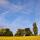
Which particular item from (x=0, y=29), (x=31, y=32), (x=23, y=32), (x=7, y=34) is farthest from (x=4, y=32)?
(x=31, y=32)

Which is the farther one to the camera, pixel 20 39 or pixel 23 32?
pixel 23 32

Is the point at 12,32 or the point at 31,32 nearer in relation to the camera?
the point at 12,32

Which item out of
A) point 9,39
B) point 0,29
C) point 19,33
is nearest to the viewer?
point 9,39

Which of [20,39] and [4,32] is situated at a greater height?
[4,32]

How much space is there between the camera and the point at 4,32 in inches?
314

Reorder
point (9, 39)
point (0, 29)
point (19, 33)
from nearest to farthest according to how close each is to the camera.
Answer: point (9, 39) < point (0, 29) < point (19, 33)

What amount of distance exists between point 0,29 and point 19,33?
146 cm

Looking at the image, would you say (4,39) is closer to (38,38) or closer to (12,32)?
(12,32)

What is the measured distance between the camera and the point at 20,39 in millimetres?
6641

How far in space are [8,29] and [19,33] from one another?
0.88 metres

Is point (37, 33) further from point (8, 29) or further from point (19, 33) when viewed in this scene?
point (8, 29)

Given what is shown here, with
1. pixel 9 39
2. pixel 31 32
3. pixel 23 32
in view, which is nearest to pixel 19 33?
pixel 23 32

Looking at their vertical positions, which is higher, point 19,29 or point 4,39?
point 19,29

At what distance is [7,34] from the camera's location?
7992 mm
